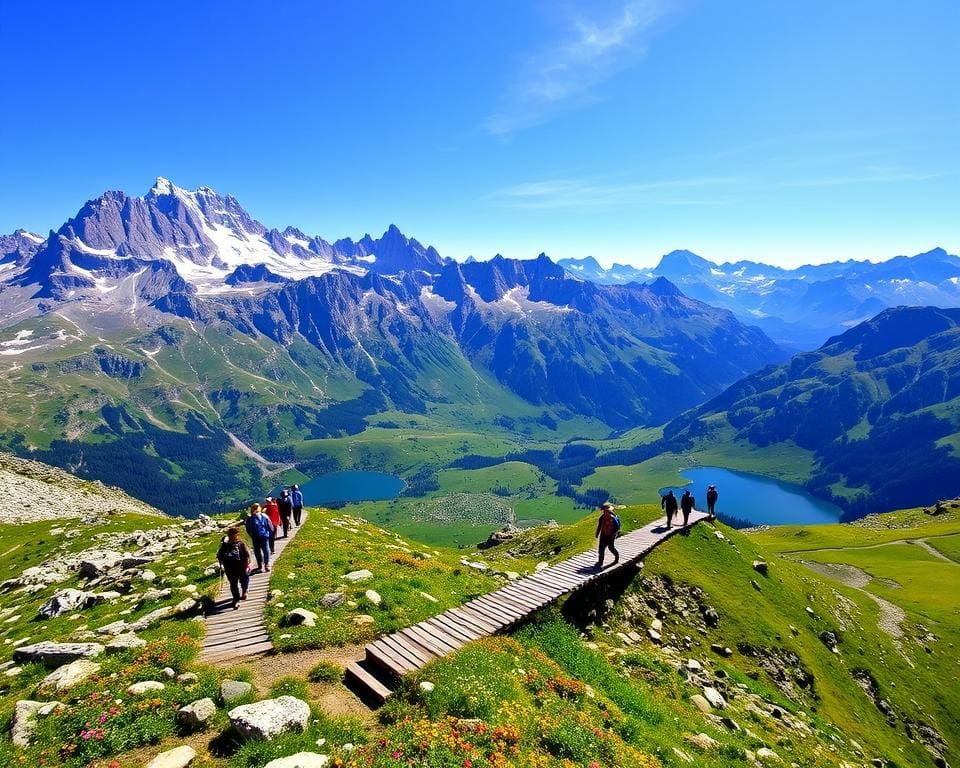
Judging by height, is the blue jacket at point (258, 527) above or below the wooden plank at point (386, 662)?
above

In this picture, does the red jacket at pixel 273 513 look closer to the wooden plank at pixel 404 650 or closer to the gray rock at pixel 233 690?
the wooden plank at pixel 404 650

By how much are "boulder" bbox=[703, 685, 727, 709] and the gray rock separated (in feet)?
65.8

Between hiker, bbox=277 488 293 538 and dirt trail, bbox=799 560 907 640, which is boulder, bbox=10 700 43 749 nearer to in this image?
hiker, bbox=277 488 293 538

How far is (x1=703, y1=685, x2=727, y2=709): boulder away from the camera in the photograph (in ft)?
74.5

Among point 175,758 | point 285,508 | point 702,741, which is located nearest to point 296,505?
point 285,508

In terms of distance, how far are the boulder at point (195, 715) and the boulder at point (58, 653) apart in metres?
5.85

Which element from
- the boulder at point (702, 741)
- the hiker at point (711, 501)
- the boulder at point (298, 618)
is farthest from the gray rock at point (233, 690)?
the hiker at point (711, 501)

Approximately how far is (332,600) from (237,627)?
12.4 ft

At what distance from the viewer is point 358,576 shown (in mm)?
25094

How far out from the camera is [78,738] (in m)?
11.9

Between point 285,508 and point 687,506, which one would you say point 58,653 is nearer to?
point 285,508

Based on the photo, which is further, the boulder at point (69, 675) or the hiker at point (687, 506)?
the hiker at point (687, 506)

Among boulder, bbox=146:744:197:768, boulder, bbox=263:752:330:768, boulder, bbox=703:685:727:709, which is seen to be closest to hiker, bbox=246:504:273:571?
boulder, bbox=146:744:197:768

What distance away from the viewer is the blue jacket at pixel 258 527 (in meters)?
26.6
